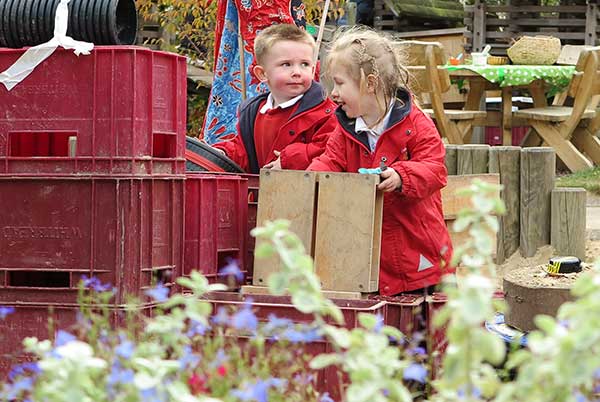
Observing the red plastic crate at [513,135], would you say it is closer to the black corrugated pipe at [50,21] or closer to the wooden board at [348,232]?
the wooden board at [348,232]

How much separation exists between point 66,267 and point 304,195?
869 millimetres

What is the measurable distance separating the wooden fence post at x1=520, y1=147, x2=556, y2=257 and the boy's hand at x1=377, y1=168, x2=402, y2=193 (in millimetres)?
3800

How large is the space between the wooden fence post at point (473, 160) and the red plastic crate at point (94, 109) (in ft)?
13.6

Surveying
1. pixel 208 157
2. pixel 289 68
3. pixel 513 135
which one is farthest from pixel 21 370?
pixel 513 135

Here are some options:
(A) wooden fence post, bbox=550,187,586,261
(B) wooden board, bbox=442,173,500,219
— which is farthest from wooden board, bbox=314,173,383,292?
(A) wooden fence post, bbox=550,187,586,261

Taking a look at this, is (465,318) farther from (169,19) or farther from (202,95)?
(202,95)

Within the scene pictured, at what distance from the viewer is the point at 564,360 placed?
6.56ft

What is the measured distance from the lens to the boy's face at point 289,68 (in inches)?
210

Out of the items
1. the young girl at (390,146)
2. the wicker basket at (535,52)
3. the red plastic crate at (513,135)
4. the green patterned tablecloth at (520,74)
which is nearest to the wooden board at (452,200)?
the young girl at (390,146)

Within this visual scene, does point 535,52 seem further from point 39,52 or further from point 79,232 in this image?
point 79,232

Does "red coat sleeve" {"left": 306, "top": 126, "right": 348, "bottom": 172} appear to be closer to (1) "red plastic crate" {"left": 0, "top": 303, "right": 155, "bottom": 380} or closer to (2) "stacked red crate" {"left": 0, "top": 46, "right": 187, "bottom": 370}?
(2) "stacked red crate" {"left": 0, "top": 46, "right": 187, "bottom": 370}

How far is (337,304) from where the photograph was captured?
4.19 meters

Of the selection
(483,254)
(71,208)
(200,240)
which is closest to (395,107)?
(200,240)

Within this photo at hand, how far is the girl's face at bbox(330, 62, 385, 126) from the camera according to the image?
4754 millimetres
